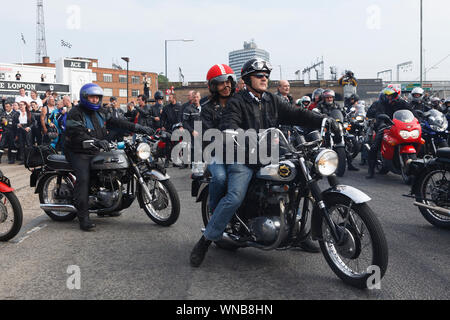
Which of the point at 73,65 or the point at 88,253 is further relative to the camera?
the point at 73,65

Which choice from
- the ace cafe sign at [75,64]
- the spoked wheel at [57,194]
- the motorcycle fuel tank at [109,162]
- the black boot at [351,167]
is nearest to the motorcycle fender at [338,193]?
the motorcycle fuel tank at [109,162]

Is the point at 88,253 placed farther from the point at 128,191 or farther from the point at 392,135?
the point at 392,135

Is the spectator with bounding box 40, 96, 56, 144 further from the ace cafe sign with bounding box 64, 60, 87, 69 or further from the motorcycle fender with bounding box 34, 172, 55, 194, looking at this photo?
the ace cafe sign with bounding box 64, 60, 87, 69

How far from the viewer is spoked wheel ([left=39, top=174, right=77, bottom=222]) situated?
6305 millimetres

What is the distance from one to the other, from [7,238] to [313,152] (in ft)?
12.1

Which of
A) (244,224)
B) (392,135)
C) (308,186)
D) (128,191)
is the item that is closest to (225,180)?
(244,224)

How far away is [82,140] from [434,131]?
6671 millimetres

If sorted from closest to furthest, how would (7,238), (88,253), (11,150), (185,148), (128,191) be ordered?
(88,253) < (7,238) < (128,191) < (185,148) < (11,150)

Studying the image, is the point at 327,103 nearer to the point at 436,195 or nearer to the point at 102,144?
the point at 436,195

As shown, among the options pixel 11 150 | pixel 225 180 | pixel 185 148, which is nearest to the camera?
pixel 225 180

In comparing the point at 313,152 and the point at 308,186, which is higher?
the point at 313,152
